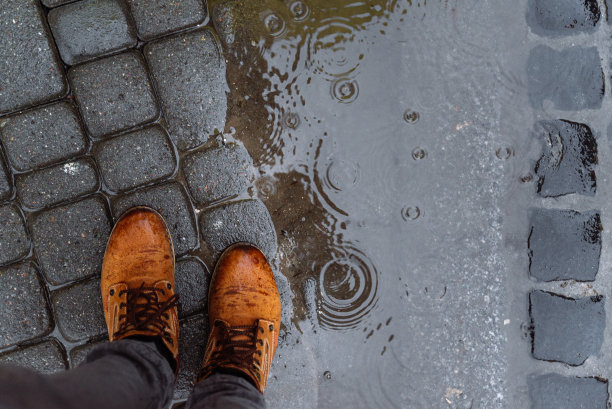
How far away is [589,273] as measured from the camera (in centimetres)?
222

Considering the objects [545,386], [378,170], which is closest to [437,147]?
[378,170]

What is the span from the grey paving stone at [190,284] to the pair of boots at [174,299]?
7 cm

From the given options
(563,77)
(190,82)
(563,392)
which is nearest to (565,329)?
(563,392)

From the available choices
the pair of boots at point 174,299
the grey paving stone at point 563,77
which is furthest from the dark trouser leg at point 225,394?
the grey paving stone at point 563,77

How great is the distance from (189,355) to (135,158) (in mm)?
1028

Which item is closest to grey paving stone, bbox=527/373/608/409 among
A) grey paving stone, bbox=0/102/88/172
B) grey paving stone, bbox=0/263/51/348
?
grey paving stone, bbox=0/263/51/348

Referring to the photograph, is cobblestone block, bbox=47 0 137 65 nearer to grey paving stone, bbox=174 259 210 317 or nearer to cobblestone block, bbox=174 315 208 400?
grey paving stone, bbox=174 259 210 317

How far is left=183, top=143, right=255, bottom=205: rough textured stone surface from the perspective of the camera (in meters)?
2.17

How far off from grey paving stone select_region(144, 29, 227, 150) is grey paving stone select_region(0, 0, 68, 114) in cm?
48

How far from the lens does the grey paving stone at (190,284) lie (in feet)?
7.20

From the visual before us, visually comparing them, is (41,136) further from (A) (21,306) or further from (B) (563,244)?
(B) (563,244)

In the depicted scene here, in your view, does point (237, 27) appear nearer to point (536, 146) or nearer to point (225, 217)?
point (225, 217)

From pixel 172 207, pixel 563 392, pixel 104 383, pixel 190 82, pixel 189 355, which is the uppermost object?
pixel 190 82

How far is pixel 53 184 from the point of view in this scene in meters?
2.12
